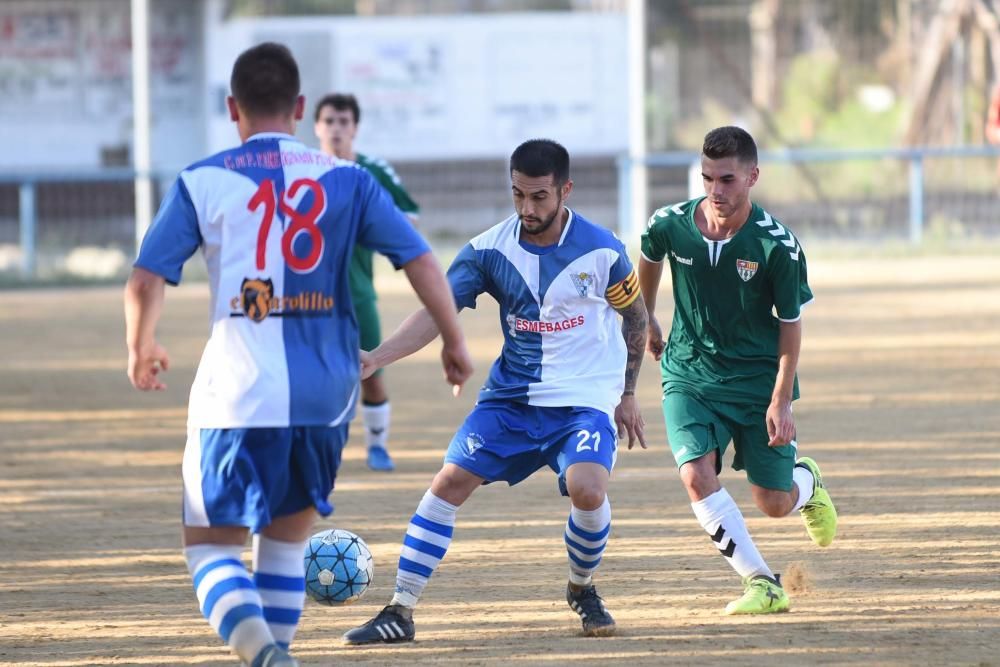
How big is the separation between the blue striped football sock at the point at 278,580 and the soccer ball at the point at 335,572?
1.23m

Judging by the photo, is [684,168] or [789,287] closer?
[789,287]

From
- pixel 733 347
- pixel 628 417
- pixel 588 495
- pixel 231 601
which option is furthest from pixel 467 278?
pixel 231 601

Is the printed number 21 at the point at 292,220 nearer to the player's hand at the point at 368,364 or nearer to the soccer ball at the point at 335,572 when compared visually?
the player's hand at the point at 368,364

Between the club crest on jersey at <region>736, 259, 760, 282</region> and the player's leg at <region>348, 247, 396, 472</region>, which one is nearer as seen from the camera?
the club crest on jersey at <region>736, 259, 760, 282</region>

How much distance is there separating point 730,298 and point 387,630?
6.05 ft

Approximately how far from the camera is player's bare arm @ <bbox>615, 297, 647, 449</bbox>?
19.6ft

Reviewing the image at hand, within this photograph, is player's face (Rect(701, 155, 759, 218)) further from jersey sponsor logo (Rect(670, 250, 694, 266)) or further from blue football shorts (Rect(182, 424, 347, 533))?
blue football shorts (Rect(182, 424, 347, 533))

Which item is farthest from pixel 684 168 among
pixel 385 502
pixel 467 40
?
pixel 385 502

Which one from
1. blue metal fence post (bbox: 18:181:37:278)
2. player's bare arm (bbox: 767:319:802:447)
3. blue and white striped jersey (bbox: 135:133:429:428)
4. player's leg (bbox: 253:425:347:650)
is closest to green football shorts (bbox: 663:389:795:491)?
player's bare arm (bbox: 767:319:802:447)

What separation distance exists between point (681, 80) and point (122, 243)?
12.8m

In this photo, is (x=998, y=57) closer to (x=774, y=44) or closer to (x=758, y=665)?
(x=774, y=44)

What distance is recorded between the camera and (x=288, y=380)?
4.46 metres

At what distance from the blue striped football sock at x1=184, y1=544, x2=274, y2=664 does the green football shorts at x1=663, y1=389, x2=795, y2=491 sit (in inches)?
86.5

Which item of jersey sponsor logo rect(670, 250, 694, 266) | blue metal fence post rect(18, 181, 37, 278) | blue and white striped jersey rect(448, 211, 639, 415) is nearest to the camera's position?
blue and white striped jersey rect(448, 211, 639, 415)
